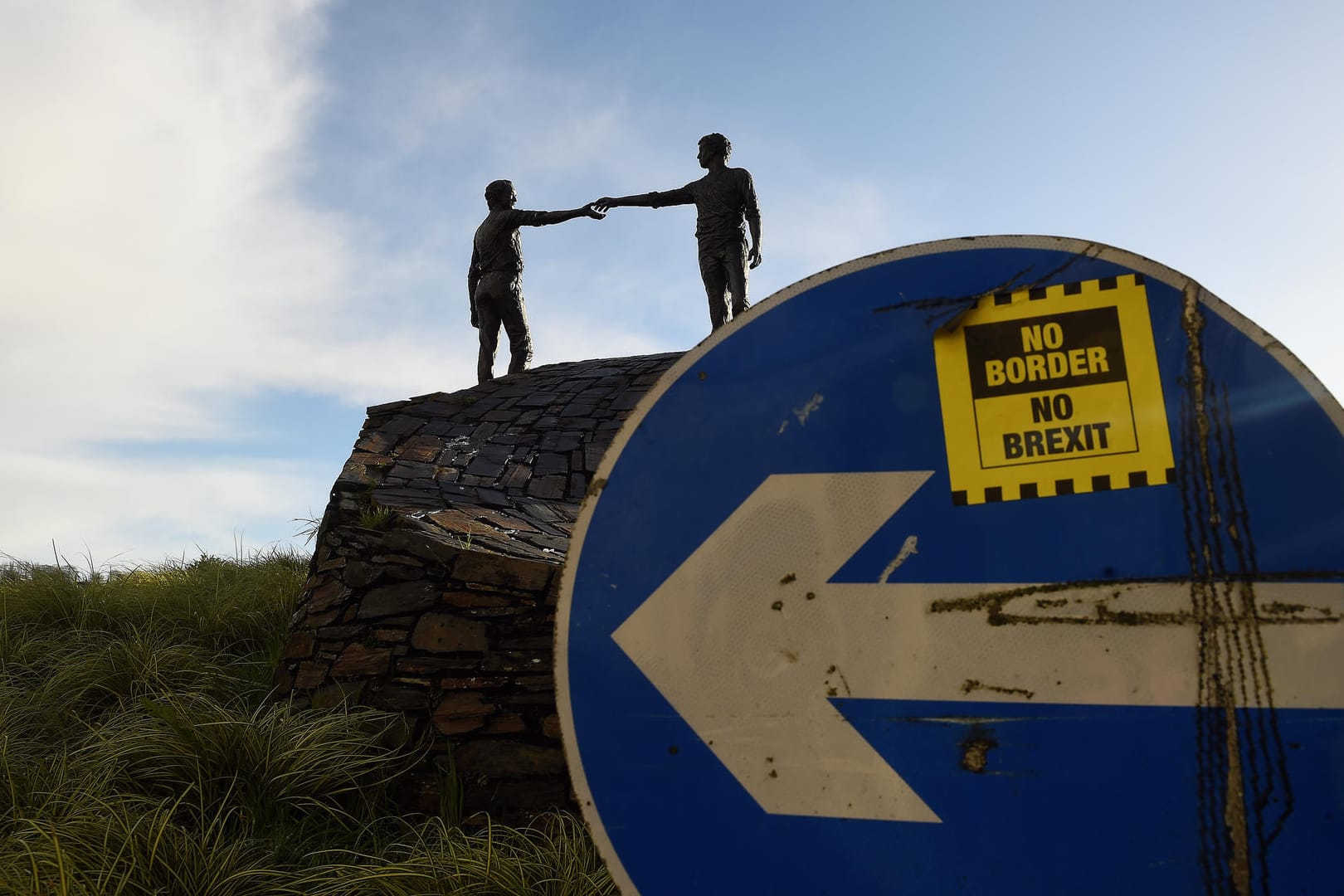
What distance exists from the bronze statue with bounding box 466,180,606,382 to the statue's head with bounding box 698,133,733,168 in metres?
1.31

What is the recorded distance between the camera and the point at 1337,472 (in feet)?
2.97

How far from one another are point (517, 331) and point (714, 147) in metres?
2.47

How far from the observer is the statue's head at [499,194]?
7957mm

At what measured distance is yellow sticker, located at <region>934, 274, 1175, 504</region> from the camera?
966mm

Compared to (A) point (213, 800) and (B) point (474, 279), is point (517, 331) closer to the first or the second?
(B) point (474, 279)

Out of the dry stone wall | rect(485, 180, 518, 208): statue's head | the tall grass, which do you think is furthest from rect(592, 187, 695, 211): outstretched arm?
the tall grass

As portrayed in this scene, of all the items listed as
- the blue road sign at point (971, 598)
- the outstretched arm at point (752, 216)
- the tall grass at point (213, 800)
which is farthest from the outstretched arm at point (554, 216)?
the blue road sign at point (971, 598)

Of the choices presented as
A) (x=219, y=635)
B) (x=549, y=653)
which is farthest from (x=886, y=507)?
(x=219, y=635)

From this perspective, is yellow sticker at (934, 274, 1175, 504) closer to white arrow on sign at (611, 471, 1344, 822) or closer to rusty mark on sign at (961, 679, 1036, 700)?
Answer: white arrow on sign at (611, 471, 1344, 822)

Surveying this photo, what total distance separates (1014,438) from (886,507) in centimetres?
17

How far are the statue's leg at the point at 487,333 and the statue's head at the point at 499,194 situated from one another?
0.82m

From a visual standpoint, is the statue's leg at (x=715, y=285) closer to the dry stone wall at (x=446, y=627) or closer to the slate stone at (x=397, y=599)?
the dry stone wall at (x=446, y=627)

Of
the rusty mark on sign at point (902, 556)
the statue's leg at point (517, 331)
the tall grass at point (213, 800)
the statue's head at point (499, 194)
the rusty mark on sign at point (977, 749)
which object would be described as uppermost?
the statue's head at point (499, 194)

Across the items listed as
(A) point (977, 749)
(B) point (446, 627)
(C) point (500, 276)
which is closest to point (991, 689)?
(A) point (977, 749)
